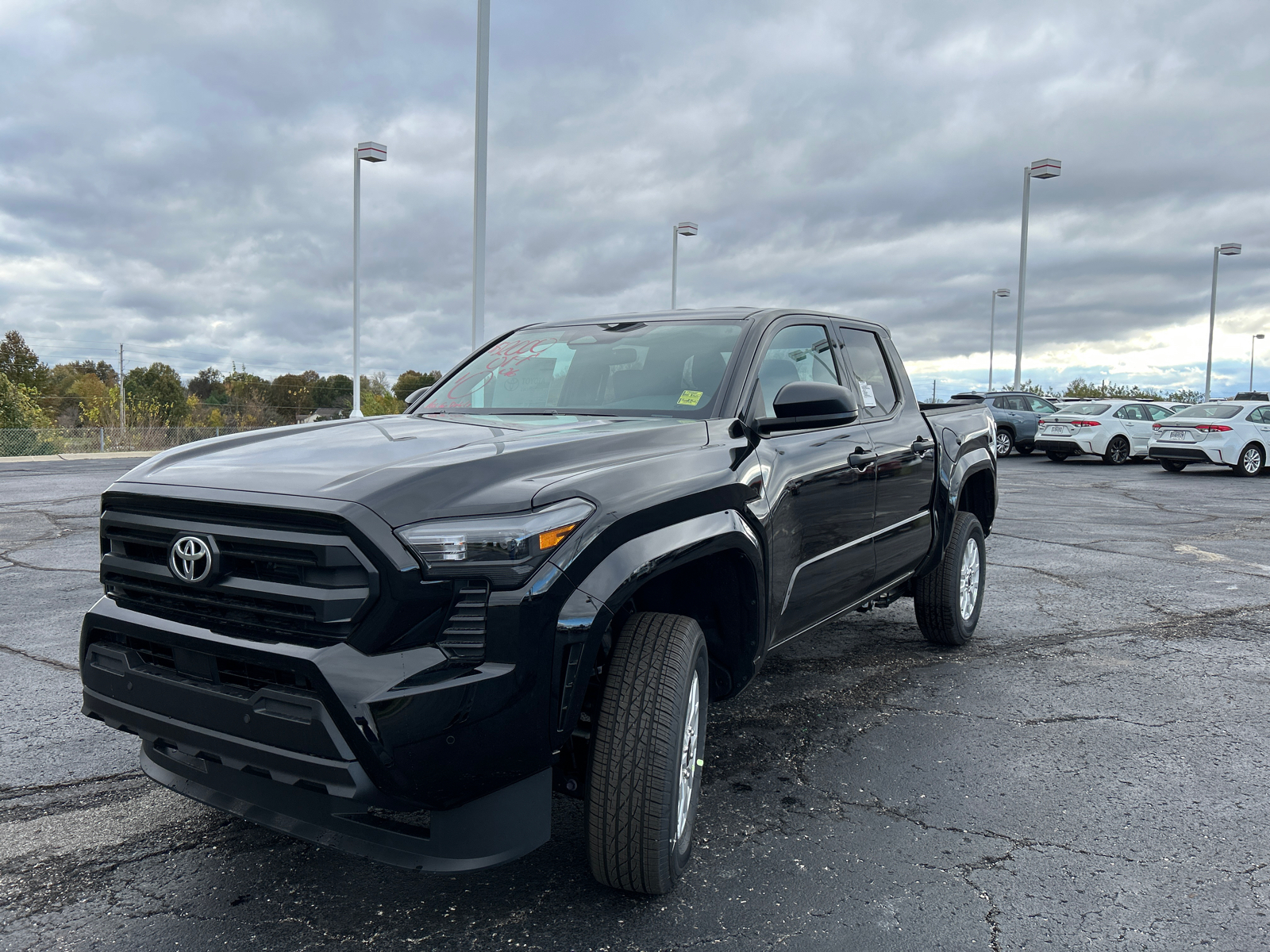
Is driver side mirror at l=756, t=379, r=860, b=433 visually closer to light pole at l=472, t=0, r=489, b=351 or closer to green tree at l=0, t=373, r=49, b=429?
light pole at l=472, t=0, r=489, b=351

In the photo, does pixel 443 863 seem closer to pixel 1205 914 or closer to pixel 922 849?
pixel 922 849

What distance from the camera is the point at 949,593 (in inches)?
207

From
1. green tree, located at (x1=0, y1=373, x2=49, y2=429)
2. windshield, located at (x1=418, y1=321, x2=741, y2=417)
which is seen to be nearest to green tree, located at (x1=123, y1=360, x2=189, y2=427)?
green tree, located at (x1=0, y1=373, x2=49, y2=429)

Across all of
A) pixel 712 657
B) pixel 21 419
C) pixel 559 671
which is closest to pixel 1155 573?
pixel 712 657

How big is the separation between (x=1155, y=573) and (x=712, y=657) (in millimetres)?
6495

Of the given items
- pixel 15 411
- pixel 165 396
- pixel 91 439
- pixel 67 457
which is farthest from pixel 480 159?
pixel 165 396

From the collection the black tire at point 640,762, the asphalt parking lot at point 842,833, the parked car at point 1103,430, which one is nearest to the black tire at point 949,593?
the asphalt parking lot at point 842,833

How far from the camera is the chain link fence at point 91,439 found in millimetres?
27594

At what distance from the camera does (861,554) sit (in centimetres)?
408

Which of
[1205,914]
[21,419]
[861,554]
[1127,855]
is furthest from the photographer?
[21,419]

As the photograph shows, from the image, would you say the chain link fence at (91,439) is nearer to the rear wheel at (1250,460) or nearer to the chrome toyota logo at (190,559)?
the rear wheel at (1250,460)

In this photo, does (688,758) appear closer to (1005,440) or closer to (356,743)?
(356,743)

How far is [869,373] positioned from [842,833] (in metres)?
2.42

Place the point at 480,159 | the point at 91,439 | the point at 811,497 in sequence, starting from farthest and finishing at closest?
the point at 91,439, the point at 480,159, the point at 811,497
